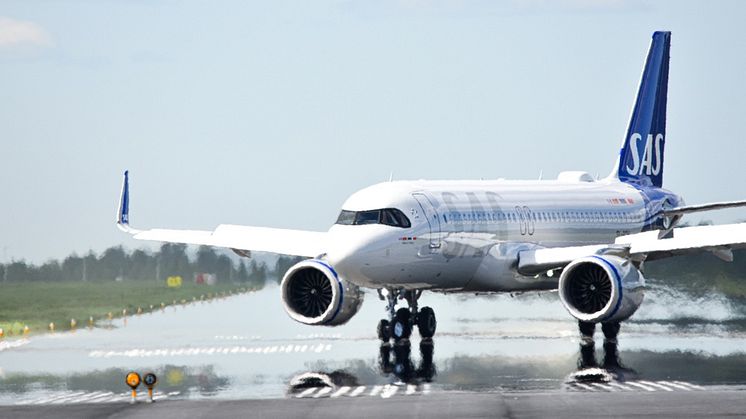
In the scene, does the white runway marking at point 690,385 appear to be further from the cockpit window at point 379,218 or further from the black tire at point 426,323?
the black tire at point 426,323

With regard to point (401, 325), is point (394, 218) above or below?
above

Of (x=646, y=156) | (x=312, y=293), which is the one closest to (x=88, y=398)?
(x=312, y=293)

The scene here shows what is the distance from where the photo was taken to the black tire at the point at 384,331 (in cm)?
4419

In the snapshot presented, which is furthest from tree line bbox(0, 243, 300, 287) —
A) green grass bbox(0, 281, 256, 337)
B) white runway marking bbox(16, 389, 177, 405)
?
white runway marking bbox(16, 389, 177, 405)

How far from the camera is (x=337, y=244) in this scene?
4216cm

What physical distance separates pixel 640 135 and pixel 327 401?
100ft

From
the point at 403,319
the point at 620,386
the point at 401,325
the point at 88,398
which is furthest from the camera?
the point at 403,319

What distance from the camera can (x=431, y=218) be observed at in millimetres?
44062

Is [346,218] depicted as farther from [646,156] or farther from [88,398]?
[646,156]

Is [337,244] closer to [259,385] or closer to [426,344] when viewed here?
[426,344]

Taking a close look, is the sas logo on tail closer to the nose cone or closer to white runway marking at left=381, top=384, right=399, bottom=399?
the nose cone

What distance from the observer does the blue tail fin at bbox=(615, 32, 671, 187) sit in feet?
190

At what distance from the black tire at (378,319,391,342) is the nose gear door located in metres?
2.46

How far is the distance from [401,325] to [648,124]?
17.9m
